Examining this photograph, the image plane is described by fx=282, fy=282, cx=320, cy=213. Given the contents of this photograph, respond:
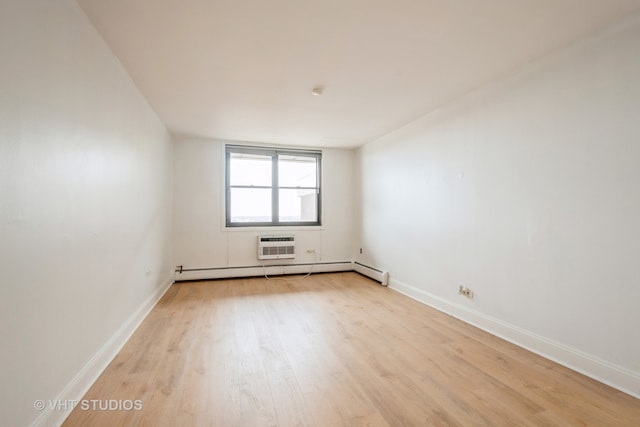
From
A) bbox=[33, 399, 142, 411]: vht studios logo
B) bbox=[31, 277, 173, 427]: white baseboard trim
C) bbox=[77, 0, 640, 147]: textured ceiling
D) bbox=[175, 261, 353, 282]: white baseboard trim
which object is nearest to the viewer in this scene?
bbox=[31, 277, 173, 427]: white baseboard trim

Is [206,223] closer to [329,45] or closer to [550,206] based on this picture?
[329,45]

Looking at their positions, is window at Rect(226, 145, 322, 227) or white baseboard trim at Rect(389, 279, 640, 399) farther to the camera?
window at Rect(226, 145, 322, 227)

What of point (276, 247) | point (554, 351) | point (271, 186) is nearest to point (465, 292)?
point (554, 351)

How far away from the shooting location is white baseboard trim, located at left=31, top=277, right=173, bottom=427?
140 cm

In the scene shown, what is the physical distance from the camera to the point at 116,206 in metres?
2.26

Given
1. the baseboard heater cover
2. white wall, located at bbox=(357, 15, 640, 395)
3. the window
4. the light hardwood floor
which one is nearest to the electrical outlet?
white wall, located at bbox=(357, 15, 640, 395)

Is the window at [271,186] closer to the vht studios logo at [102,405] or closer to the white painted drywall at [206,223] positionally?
the white painted drywall at [206,223]

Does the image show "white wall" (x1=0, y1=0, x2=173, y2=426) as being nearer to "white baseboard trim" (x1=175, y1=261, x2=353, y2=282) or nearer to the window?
"white baseboard trim" (x1=175, y1=261, x2=353, y2=282)

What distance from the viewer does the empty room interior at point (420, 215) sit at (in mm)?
1442

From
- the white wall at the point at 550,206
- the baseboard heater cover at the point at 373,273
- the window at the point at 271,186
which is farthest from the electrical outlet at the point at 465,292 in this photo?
the window at the point at 271,186

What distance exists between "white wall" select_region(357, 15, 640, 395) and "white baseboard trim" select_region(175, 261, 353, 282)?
2.17m

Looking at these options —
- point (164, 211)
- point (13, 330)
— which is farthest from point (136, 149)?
point (13, 330)

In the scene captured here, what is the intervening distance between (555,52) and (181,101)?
3.53 metres

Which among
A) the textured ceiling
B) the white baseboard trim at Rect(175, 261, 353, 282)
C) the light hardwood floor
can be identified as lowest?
the light hardwood floor
